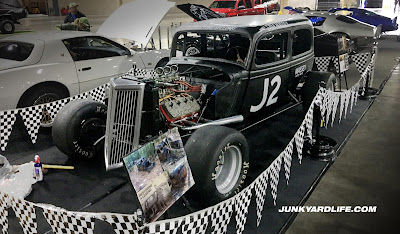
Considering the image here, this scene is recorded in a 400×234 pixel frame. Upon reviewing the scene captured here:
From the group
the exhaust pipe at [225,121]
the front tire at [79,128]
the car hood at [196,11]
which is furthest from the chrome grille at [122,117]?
the car hood at [196,11]

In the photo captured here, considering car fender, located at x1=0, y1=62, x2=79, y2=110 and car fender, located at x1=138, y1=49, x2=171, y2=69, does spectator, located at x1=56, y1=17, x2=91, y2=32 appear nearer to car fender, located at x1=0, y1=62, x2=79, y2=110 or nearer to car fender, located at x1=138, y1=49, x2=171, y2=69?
car fender, located at x1=138, y1=49, x2=171, y2=69

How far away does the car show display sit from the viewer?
8.66 feet

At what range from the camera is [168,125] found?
13.1 feet

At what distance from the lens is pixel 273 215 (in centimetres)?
349

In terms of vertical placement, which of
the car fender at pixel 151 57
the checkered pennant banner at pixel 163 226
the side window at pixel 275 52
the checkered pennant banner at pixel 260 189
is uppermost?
the side window at pixel 275 52

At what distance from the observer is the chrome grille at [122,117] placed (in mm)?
3523

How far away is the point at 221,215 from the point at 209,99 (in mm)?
1831

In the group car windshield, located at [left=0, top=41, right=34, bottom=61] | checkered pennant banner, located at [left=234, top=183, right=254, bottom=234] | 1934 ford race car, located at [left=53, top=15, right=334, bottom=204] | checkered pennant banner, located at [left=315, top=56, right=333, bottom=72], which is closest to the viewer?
checkered pennant banner, located at [left=234, top=183, right=254, bottom=234]

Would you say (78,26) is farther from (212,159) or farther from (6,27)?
(6,27)

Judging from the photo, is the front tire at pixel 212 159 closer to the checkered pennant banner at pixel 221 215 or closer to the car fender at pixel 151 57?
the checkered pennant banner at pixel 221 215

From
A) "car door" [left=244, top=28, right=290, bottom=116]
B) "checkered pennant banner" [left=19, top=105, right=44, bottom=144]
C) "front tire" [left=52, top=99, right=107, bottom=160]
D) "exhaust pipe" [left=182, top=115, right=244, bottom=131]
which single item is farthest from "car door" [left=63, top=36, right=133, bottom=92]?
"exhaust pipe" [left=182, top=115, right=244, bottom=131]

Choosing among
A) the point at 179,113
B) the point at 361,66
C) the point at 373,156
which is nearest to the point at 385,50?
the point at 361,66

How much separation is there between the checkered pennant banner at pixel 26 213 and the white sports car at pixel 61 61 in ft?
9.54

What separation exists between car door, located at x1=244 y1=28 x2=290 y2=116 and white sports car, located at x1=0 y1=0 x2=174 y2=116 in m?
1.98
